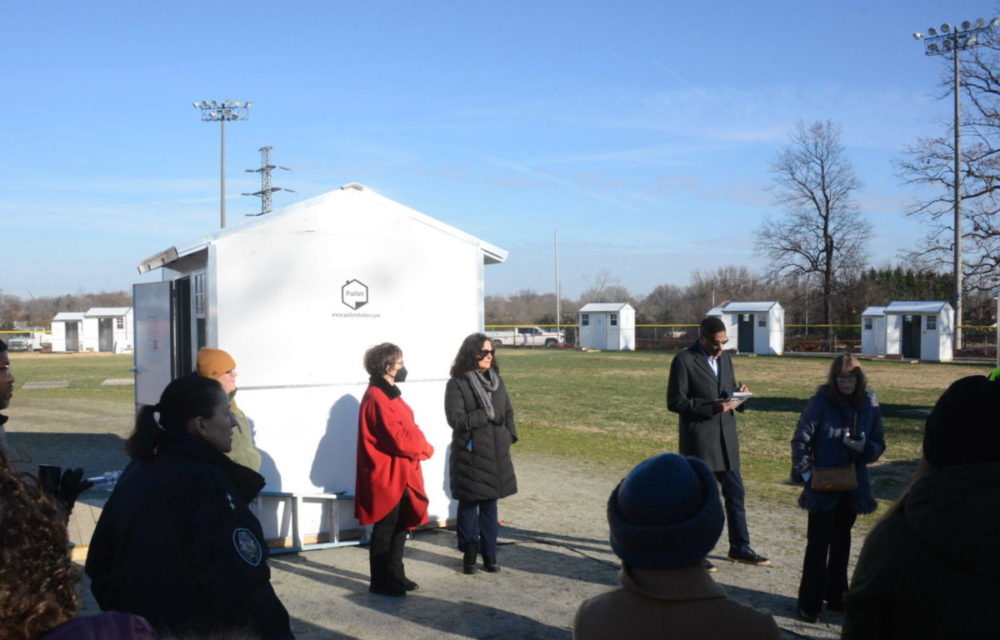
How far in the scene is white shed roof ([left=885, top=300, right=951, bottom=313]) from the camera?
39000 millimetres

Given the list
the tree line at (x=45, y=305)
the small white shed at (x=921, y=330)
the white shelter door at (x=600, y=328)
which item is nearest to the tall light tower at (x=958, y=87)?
the small white shed at (x=921, y=330)

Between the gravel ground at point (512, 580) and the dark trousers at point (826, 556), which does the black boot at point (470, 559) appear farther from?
the dark trousers at point (826, 556)

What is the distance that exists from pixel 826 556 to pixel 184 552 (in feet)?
15.1

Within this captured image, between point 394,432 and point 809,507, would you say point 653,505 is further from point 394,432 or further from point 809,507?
point 394,432

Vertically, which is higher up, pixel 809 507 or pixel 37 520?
pixel 37 520

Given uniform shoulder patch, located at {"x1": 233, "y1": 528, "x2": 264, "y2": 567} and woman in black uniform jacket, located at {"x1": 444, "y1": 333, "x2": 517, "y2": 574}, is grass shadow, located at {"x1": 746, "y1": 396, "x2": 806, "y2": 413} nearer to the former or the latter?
woman in black uniform jacket, located at {"x1": 444, "y1": 333, "x2": 517, "y2": 574}

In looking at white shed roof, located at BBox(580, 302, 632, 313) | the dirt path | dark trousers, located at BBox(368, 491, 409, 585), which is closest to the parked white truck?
white shed roof, located at BBox(580, 302, 632, 313)

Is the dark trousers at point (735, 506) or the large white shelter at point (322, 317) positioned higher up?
the large white shelter at point (322, 317)

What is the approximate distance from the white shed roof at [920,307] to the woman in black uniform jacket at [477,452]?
3761cm

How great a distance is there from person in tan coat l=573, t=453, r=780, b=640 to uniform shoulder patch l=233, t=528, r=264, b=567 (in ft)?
3.64

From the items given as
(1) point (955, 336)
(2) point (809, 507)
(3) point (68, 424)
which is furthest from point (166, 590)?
(1) point (955, 336)

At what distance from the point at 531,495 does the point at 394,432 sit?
4000 mm

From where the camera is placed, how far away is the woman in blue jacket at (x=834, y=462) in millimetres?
5695

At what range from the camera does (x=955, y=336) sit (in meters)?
39.8
